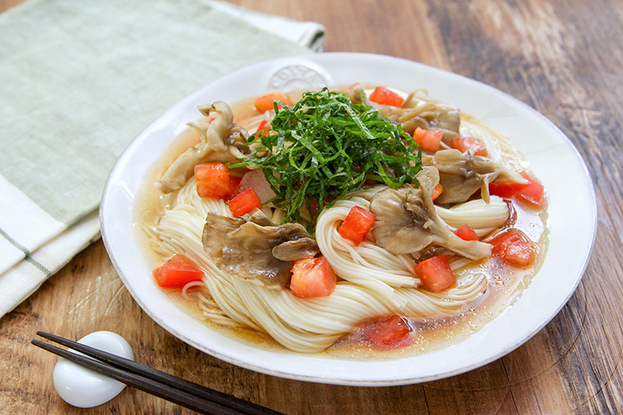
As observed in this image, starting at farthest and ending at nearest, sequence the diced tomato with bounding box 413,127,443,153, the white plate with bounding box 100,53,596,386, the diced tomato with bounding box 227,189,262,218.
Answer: the diced tomato with bounding box 413,127,443,153 < the diced tomato with bounding box 227,189,262,218 < the white plate with bounding box 100,53,596,386

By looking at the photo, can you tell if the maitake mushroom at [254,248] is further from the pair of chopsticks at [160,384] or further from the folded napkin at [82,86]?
the folded napkin at [82,86]

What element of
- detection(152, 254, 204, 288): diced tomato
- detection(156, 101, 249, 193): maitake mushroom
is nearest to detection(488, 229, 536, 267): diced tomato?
detection(156, 101, 249, 193): maitake mushroom

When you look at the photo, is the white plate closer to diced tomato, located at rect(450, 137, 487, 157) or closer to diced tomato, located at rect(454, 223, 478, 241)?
diced tomato, located at rect(450, 137, 487, 157)

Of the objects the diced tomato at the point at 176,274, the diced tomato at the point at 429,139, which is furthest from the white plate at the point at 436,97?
the diced tomato at the point at 429,139

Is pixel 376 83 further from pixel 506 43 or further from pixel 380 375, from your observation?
pixel 380 375

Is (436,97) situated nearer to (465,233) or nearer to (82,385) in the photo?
(465,233)
